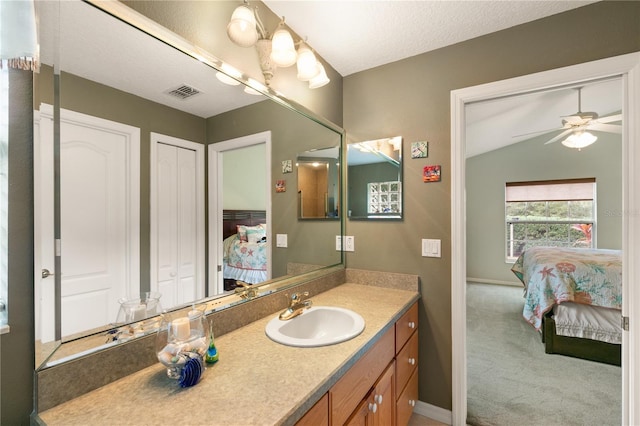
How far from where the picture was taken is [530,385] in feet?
7.13

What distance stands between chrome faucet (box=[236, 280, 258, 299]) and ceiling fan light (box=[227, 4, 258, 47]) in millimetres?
1103

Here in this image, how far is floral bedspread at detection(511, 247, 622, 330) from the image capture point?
248 cm

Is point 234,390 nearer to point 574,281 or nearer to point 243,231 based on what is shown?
point 243,231

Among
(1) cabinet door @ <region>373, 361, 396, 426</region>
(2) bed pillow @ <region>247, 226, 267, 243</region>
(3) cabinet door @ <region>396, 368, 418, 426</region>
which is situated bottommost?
(3) cabinet door @ <region>396, 368, 418, 426</region>

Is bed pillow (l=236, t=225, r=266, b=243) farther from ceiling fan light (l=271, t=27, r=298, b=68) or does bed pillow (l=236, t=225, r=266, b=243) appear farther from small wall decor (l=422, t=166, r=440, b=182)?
small wall decor (l=422, t=166, r=440, b=182)

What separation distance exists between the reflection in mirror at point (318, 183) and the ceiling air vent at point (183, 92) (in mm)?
792

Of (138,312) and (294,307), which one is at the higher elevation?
(138,312)

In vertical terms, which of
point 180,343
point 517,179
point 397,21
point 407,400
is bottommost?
point 407,400

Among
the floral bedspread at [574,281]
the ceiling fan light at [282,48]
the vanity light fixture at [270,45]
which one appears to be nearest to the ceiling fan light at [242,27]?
the vanity light fixture at [270,45]

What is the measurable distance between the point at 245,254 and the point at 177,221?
16.4 inches

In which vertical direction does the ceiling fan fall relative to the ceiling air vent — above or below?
above

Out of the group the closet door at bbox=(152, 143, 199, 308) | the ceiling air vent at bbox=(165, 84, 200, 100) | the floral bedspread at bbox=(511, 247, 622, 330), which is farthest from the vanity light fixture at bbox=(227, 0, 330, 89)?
the floral bedspread at bbox=(511, 247, 622, 330)

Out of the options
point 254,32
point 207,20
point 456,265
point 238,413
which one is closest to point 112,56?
point 207,20

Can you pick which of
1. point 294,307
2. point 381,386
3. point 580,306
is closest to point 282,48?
point 294,307
